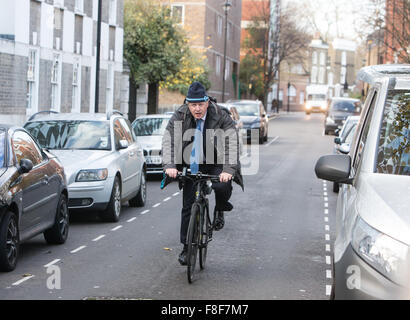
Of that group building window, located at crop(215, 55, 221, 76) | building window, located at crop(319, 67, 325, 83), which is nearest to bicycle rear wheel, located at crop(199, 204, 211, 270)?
building window, located at crop(215, 55, 221, 76)

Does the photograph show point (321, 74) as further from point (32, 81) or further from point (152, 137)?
point (152, 137)

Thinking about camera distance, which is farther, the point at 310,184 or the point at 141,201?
the point at 310,184

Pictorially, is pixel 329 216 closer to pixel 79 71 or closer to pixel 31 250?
pixel 31 250

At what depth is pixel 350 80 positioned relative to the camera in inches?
5635

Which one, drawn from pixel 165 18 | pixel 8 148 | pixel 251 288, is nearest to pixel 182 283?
pixel 251 288

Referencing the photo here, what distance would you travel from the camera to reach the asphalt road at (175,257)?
7.97 metres

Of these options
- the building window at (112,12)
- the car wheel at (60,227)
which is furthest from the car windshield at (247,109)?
the car wheel at (60,227)

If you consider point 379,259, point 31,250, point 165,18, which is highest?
point 165,18

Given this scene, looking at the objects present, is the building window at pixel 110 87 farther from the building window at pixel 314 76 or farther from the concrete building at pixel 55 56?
the building window at pixel 314 76

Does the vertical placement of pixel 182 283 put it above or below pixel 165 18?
below

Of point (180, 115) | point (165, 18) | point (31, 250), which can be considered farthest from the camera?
point (165, 18)

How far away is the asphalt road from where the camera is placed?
26.1 feet

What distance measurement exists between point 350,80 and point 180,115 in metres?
137

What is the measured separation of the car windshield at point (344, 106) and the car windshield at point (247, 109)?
9452 mm
